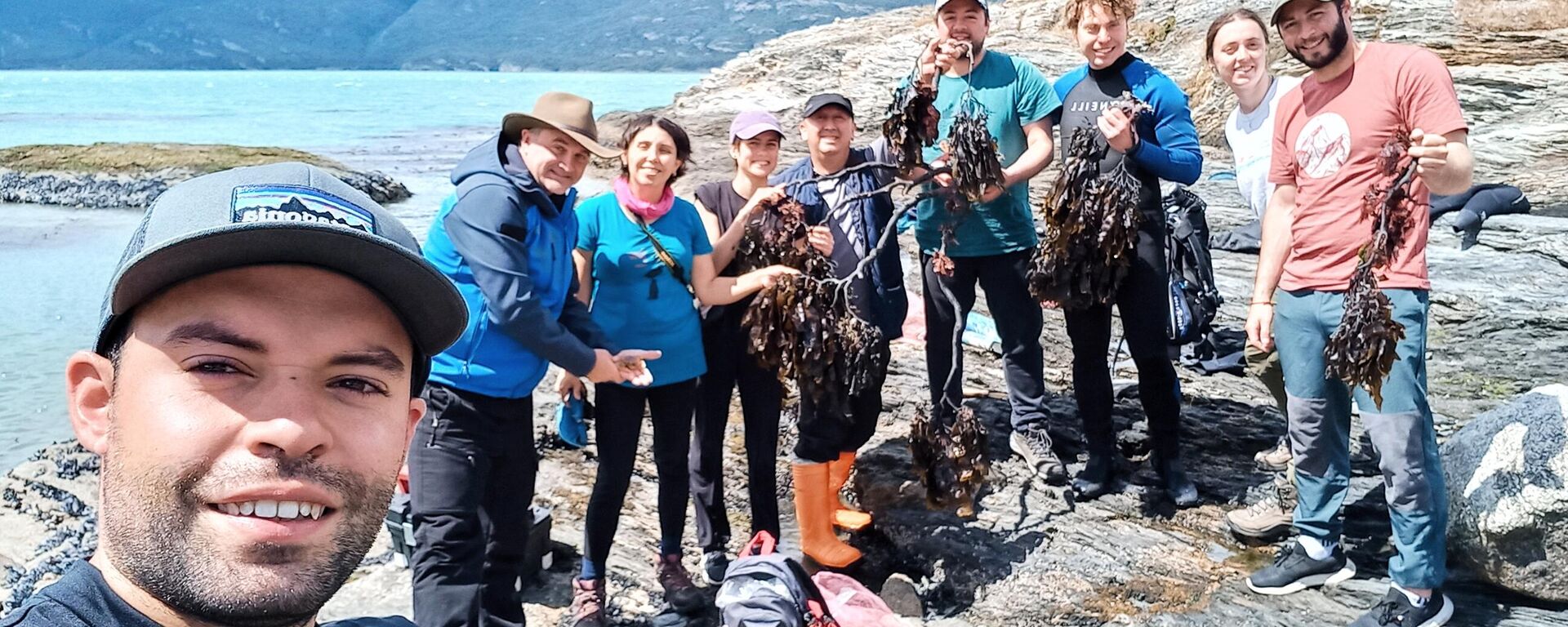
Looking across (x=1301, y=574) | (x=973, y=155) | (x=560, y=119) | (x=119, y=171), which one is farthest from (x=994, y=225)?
(x=119, y=171)

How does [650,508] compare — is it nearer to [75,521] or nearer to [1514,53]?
[75,521]

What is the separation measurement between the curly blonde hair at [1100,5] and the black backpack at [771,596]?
3067 mm

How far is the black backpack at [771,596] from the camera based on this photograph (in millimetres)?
4328

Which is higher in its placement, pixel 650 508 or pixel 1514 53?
pixel 1514 53

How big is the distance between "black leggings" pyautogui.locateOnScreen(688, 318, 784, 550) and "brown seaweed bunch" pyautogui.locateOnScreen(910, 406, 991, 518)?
2.45ft

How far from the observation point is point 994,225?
575 cm

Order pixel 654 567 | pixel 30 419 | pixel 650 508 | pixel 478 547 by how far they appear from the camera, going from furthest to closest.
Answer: pixel 30 419, pixel 650 508, pixel 654 567, pixel 478 547

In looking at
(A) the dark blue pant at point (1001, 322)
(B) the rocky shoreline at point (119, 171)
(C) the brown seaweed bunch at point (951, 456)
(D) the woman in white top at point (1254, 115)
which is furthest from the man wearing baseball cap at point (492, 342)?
(B) the rocky shoreline at point (119, 171)

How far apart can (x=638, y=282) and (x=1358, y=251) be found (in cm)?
309

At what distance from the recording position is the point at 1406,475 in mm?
4391

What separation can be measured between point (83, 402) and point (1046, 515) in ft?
17.1

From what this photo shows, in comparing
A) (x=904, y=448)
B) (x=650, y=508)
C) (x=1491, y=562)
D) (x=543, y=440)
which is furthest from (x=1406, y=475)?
(x=543, y=440)

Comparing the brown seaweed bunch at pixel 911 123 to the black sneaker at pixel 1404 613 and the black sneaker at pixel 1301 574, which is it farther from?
the black sneaker at pixel 1404 613

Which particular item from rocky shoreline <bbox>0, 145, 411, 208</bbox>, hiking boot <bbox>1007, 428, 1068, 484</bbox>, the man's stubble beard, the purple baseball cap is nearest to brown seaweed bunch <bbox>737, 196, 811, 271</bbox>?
the purple baseball cap
